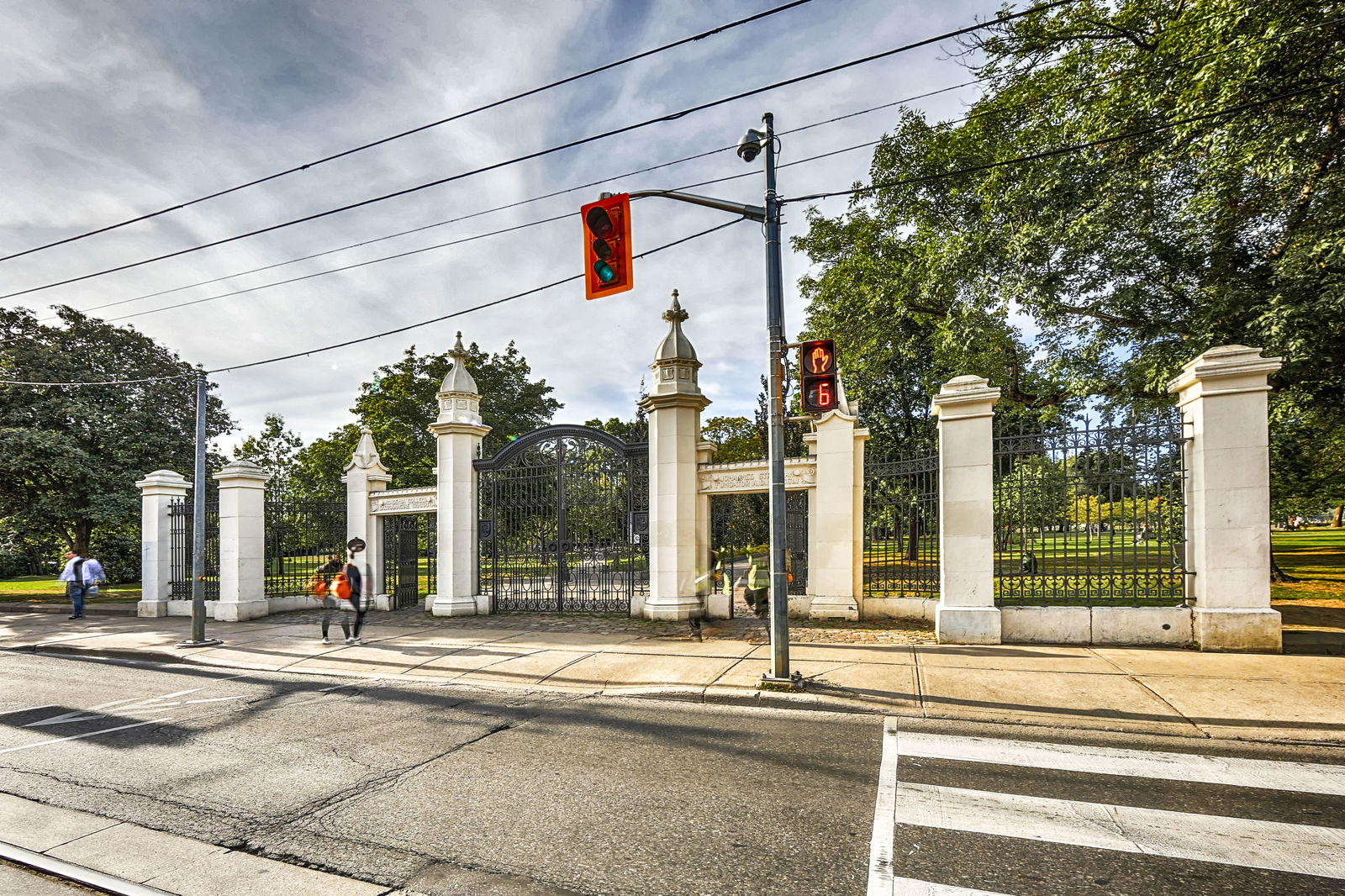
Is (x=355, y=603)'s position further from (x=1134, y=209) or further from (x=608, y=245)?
(x=1134, y=209)

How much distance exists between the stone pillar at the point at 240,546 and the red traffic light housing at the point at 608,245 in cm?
1205

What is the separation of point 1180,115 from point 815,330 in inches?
484

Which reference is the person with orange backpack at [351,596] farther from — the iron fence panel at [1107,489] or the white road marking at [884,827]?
the iron fence panel at [1107,489]

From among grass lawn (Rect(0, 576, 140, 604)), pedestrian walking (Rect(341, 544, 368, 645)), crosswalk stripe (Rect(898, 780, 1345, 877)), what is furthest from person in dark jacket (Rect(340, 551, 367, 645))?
grass lawn (Rect(0, 576, 140, 604))

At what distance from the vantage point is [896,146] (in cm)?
1831

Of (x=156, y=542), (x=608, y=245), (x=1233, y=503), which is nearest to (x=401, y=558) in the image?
(x=156, y=542)

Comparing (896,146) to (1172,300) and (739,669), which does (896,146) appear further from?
(739,669)

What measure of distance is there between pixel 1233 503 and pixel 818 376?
603 centimetres

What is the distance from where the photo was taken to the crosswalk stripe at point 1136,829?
3.45 m

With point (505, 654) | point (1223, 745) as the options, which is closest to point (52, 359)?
point (505, 654)

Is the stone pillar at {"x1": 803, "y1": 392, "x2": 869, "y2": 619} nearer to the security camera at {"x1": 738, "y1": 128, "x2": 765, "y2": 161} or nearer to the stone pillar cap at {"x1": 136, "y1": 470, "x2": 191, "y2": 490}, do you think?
the security camera at {"x1": 738, "y1": 128, "x2": 765, "y2": 161}

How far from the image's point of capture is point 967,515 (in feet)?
30.7

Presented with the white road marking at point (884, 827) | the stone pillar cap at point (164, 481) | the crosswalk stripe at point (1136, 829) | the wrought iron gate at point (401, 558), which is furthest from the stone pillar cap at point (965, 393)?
the stone pillar cap at point (164, 481)

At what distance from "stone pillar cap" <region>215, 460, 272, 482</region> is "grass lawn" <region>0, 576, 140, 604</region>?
7.56 m
